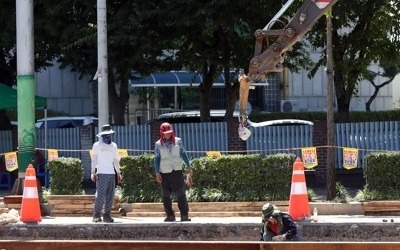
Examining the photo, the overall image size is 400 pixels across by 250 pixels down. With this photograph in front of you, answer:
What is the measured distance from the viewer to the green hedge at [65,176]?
1909cm

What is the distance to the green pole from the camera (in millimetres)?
19344

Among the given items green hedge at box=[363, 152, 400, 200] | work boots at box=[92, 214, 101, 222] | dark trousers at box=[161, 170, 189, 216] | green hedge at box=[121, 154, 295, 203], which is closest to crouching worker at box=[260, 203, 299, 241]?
dark trousers at box=[161, 170, 189, 216]

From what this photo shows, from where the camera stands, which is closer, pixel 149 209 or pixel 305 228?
pixel 305 228

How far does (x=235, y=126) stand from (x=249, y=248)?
15694mm

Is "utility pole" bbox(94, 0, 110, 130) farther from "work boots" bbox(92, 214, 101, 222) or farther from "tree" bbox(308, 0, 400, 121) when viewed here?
"tree" bbox(308, 0, 400, 121)

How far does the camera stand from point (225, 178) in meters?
18.6

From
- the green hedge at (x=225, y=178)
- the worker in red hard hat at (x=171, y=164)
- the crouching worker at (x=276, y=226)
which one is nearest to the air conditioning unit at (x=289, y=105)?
the green hedge at (x=225, y=178)

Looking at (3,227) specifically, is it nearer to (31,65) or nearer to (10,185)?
(31,65)

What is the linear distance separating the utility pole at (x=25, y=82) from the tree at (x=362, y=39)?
882 cm

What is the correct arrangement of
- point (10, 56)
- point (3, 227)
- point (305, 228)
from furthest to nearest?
point (10, 56)
point (3, 227)
point (305, 228)

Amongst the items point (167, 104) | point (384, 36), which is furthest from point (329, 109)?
point (167, 104)

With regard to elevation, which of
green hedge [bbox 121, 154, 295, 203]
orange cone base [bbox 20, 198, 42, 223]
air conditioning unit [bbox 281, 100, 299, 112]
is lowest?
orange cone base [bbox 20, 198, 42, 223]

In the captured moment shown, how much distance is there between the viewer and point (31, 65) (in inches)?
760

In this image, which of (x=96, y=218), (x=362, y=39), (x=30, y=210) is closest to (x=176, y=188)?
(x=96, y=218)
